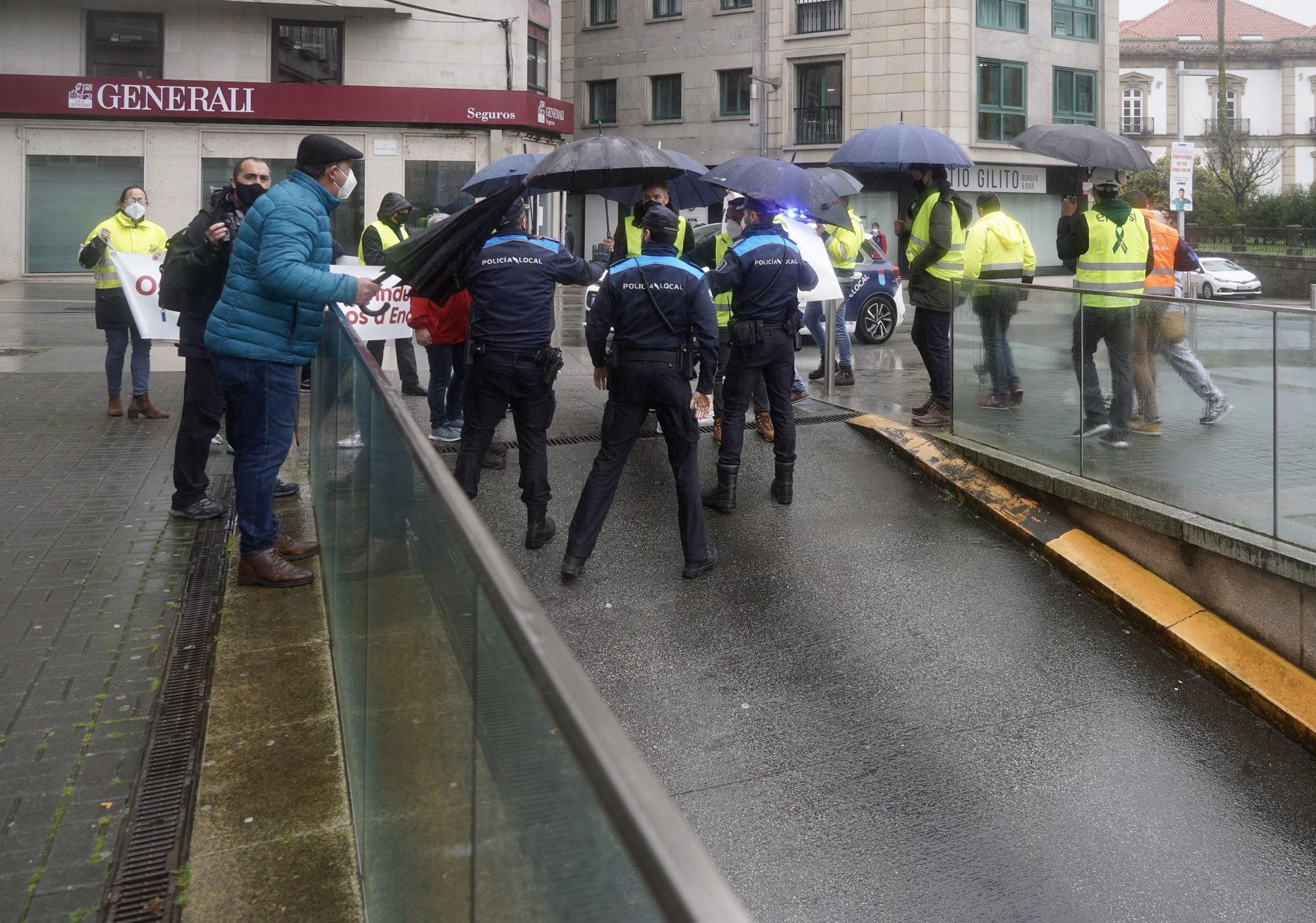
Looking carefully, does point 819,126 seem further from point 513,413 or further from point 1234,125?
point 1234,125

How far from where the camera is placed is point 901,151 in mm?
11047

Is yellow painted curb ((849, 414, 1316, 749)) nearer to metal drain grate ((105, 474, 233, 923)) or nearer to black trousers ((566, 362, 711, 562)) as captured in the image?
black trousers ((566, 362, 711, 562))

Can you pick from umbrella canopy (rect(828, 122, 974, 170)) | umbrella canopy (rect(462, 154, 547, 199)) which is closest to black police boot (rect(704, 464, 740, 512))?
umbrella canopy (rect(828, 122, 974, 170))

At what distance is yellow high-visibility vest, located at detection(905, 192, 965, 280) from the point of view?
10328 mm

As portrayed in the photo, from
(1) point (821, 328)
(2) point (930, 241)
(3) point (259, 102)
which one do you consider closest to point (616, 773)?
(2) point (930, 241)

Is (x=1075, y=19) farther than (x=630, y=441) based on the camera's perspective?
Yes

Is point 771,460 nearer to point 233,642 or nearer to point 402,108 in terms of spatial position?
point 233,642

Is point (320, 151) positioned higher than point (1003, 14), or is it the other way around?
point (1003, 14)

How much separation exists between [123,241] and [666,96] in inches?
1412

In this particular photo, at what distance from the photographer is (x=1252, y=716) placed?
20.4ft

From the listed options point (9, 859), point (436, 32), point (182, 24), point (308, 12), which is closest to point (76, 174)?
point (182, 24)

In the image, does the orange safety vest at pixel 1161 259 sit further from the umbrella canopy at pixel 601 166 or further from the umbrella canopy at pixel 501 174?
the umbrella canopy at pixel 501 174

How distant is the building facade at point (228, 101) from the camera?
3020 centimetres

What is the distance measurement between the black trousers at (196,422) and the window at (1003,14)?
3771 cm
